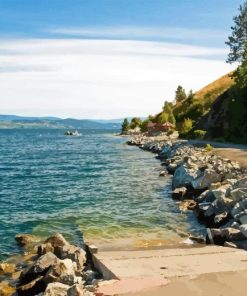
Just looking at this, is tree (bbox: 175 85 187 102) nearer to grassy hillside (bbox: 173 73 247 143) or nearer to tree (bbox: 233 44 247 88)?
grassy hillside (bbox: 173 73 247 143)

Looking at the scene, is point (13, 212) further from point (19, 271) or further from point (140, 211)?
point (19, 271)

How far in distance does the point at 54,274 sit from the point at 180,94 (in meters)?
145

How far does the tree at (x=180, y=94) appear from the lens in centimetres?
15494

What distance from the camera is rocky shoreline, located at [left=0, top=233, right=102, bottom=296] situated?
11789mm

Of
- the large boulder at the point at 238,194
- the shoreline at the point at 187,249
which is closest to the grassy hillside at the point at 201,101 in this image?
the shoreline at the point at 187,249

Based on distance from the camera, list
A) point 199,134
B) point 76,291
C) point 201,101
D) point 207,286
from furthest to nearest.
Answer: point 201,101 → point 199,134 → point 207,286 → point 76,291

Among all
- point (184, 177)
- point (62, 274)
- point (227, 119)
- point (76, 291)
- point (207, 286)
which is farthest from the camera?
point (227, 119)

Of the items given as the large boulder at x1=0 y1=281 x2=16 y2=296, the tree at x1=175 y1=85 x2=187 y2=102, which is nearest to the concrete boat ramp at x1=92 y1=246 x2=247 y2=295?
the large boulder at x1=0 y1=281 x2=16 y2=296

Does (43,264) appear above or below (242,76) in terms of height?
below

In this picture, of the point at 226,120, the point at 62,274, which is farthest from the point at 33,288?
the point at 226,120

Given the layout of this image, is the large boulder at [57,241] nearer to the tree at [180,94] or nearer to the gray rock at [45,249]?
the gray rock at [45,249]

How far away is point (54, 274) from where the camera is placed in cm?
1324

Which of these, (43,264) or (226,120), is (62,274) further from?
(226,120)

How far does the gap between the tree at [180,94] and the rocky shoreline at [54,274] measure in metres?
141
